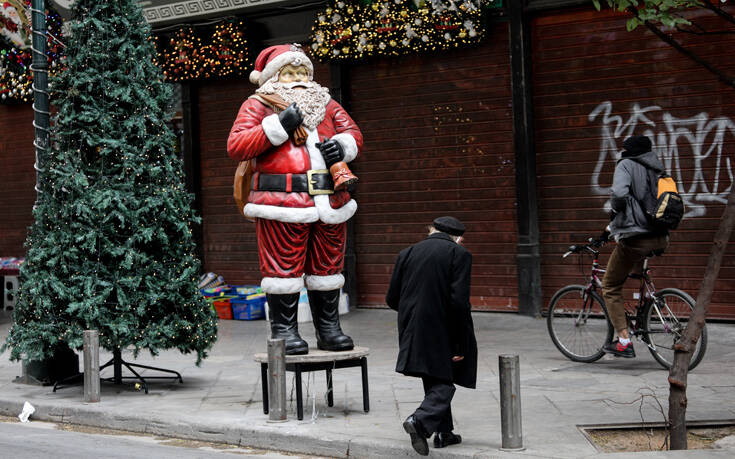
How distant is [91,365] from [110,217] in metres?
1.26

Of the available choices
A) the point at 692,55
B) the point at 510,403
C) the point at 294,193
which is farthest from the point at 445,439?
the point at 692,55

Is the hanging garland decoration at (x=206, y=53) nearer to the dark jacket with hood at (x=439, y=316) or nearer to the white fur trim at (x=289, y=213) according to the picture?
the white fur trim at (x=289, y=213)

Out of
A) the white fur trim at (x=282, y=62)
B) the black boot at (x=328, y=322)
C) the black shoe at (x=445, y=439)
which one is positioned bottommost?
the black shoe at (x=445, y=439)

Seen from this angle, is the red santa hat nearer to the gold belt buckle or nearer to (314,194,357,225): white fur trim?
the gold belt buckle

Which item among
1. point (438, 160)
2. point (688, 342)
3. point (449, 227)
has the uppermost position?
point (438, 160)

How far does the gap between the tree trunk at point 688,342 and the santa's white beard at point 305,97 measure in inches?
123

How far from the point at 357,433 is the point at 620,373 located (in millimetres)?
3186

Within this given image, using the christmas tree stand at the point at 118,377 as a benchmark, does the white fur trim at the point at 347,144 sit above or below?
above

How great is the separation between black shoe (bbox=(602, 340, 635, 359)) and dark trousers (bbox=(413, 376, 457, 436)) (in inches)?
129

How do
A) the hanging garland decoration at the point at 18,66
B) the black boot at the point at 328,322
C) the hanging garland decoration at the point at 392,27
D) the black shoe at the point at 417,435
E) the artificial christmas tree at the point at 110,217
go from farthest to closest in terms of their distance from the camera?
the hanging garland decoration at the point at 18,66
the hanging garland decoration at the point at 392,27
the artificial christmas tree at the point at 110,217
the black boot at the point at 328,322
the black shoe at the point at 417,435

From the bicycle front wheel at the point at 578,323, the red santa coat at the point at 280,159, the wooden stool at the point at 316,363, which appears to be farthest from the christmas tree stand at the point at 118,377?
the bicycle front wheel at the point at 578,323

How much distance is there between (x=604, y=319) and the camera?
9.34 m

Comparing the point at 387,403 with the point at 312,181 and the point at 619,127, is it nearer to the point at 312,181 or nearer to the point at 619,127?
the point at 312,181

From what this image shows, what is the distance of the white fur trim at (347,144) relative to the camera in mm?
7512
